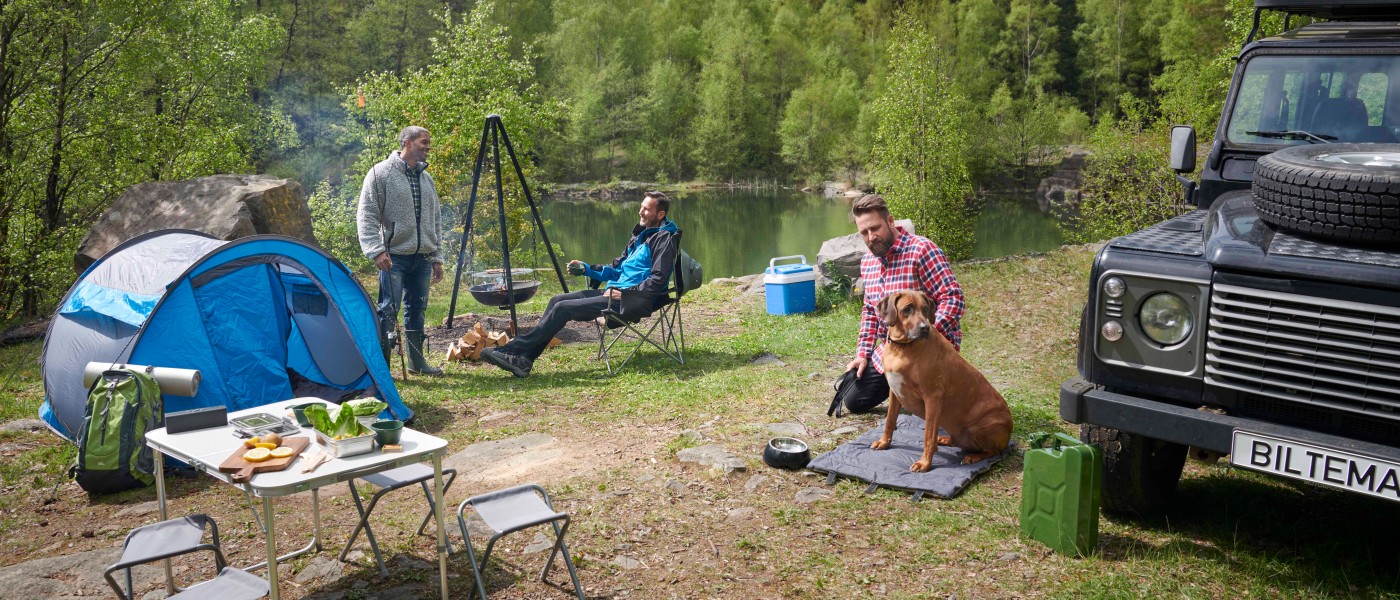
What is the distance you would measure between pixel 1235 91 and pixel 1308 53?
1.07 ft

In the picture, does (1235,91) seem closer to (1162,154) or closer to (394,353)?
(394,353)

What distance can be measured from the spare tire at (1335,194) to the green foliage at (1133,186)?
10.8 metres

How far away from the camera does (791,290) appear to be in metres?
9.52

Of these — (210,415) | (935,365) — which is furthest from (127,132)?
(935,365)

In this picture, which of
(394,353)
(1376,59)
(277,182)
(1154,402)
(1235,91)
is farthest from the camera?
(277,182)

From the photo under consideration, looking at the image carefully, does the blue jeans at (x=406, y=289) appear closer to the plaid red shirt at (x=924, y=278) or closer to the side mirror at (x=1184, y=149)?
the plaid red shirt at (x=924, y=278)

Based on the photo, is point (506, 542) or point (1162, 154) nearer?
point (506, 542)

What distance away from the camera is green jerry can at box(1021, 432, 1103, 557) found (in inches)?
135

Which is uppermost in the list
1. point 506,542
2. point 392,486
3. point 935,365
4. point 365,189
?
point 365,189

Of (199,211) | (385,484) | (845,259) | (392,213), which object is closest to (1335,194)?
(385,484)

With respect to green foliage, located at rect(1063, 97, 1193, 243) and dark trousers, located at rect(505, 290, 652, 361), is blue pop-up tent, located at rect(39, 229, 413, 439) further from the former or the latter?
green foliage, located at rect(1063, 97, 1193, 243)

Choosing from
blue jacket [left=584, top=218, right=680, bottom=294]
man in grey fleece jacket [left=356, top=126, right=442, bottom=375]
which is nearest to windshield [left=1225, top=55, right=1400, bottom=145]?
blue jacket [left=584, top=218, right=680, bottom=294]

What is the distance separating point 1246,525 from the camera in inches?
149

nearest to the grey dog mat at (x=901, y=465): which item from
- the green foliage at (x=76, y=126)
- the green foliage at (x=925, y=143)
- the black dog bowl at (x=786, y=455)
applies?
the black dog bowl at (x=786, y=455)
